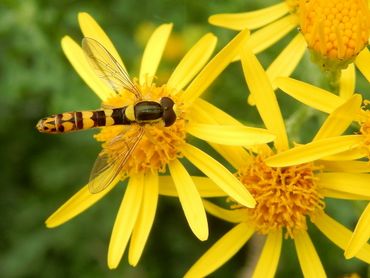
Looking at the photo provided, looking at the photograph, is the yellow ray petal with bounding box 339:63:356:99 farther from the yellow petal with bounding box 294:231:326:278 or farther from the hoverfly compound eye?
the hoverfly compound eye

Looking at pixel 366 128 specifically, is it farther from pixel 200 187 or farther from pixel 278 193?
pixel 200 187

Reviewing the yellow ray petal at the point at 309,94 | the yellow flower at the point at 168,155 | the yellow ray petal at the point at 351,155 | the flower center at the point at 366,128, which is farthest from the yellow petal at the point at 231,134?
the flower center at the point at 366,128

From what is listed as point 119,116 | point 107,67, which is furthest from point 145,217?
point 107,67

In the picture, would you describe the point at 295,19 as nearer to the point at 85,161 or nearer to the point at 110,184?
the point at 110,184

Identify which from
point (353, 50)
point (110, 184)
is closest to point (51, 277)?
point (110, 184)

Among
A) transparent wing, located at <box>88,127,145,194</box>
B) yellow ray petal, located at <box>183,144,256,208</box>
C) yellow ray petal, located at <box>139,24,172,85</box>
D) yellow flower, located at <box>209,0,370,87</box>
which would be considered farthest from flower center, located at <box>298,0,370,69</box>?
transparent wing, located at <box>88,127,145,194</box>

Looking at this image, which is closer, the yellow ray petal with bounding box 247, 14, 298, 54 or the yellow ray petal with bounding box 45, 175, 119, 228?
the yellow ray petal with bounding box 45, 175, 119, 228
